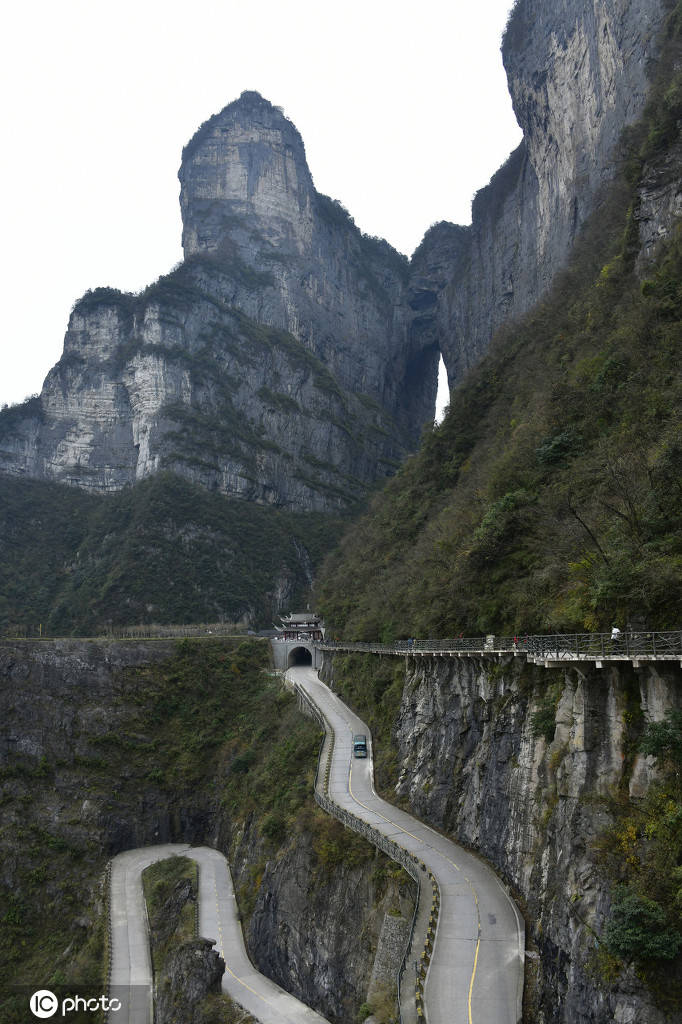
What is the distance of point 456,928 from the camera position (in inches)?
771

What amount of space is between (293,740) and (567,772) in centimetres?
2954

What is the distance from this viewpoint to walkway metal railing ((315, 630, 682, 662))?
1585 cm

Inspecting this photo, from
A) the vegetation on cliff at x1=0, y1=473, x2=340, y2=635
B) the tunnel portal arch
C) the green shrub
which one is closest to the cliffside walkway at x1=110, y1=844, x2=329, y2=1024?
the green shrub

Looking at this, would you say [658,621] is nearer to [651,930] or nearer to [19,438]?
[651,930]

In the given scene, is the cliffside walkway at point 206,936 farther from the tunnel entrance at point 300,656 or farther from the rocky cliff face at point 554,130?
the rocky cliff face at point 554,130

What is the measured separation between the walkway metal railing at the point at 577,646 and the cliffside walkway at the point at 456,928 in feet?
24.1

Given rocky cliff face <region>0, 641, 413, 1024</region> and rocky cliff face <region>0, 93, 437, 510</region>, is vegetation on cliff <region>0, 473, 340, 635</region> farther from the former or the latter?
rocky cliff face <region>0, 641, 413, 1024</region>

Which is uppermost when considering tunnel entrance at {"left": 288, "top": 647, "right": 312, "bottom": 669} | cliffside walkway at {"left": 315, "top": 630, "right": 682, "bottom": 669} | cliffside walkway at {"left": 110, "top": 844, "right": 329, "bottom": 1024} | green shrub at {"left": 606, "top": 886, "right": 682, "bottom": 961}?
cliffside walkway at {"left": 315, "top": 630, "right": 682, "bottom": 669}

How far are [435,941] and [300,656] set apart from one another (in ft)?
201

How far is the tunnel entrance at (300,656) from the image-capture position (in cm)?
7794

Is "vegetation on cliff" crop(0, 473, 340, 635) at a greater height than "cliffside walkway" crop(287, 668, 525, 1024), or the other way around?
"vegetation on cliff" crop(0, 473, 340, 635)

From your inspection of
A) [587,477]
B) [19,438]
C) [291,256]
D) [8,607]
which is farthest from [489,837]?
[291,256]

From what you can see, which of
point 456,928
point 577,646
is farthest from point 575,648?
point 456,928

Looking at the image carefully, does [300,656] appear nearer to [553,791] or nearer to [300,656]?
[300,656]
